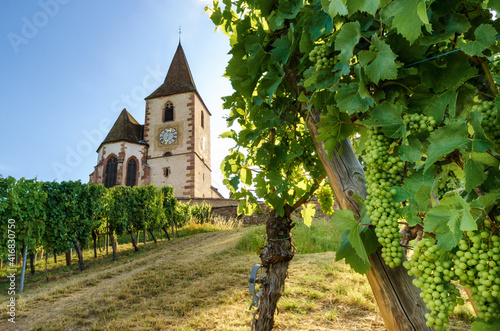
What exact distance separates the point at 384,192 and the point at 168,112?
2906cm

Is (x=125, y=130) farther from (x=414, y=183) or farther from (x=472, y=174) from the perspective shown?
(x=472, y=174)

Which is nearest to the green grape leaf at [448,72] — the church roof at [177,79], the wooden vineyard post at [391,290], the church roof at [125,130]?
the wooden vineyard post at [391,290]

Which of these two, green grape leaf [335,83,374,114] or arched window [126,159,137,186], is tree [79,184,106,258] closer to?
green grape leaf [335,83,374,114]

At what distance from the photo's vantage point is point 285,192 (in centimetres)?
253

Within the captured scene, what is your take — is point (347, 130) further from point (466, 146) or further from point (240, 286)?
point (240, 286)

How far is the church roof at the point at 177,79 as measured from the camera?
28766mm

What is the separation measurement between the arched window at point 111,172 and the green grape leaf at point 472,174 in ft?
91.0

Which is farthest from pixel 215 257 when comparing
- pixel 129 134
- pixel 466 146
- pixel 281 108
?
pixel 129 134

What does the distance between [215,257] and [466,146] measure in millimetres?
8445

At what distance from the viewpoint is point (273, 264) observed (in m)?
3.14

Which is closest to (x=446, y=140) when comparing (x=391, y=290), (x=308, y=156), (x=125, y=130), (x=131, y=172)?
→ (x=391, y=290)

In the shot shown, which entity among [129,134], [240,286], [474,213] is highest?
[129,134]

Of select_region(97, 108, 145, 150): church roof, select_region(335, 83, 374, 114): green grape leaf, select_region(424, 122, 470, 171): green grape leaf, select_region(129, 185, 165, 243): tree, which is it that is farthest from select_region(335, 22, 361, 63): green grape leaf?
select_region(97, 108, 145, 150): church roof

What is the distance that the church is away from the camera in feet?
84.3
